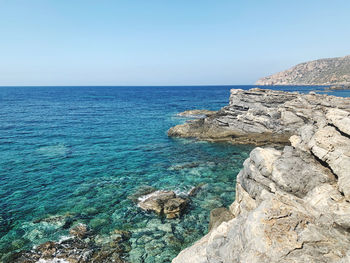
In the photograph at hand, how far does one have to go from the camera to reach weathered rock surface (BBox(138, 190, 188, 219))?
63.7 feet

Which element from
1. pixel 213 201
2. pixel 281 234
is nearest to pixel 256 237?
pixel 281 234

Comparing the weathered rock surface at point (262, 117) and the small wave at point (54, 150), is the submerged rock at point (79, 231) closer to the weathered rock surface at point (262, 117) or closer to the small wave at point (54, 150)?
the small wave at point (54, 150)

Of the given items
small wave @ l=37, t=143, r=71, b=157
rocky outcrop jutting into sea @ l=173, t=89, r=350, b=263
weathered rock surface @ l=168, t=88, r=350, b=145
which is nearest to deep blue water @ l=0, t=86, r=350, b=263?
small wave @ l=37, t=143, r=71, b=157

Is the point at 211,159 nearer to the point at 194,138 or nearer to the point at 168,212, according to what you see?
the point at 194,138

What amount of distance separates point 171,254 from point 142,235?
2810 millimetres

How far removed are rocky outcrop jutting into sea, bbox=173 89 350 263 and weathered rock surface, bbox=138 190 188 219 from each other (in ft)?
14.1

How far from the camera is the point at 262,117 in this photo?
4184cm

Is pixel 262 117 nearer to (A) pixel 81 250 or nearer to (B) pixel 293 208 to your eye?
(B) pixel 293 208

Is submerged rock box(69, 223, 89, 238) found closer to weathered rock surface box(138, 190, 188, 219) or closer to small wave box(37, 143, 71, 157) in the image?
weathered rock surface box(138, 190, 188, 219)

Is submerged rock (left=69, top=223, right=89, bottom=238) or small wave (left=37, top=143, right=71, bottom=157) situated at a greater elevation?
small wave (left=37, top=143, right=71, bottom=157)

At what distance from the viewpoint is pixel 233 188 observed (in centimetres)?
2411

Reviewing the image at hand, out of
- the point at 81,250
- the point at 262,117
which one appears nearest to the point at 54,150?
the point at 81,250

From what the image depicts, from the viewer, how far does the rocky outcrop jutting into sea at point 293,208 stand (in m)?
8.32

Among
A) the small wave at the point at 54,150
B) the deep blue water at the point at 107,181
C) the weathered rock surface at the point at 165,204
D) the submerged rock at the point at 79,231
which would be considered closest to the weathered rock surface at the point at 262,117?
the deep blue water at the point at 107,181
